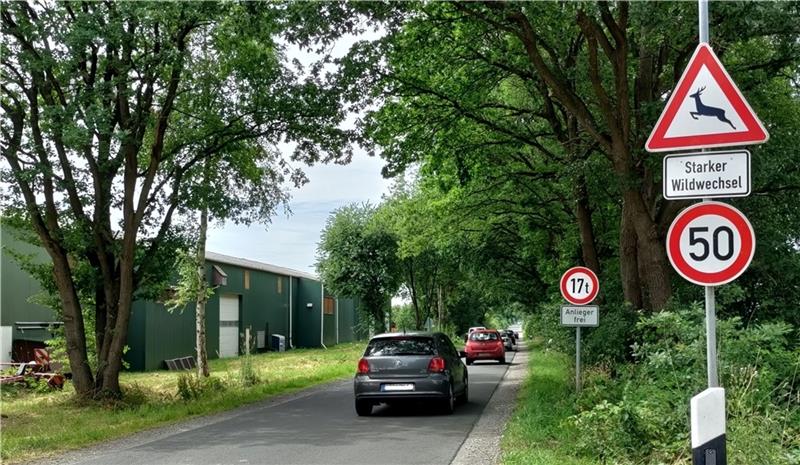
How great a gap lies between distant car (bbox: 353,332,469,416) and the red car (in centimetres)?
2031

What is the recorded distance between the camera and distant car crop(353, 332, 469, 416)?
14.0 meters

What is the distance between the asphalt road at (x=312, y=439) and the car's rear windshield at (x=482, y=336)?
19526mm

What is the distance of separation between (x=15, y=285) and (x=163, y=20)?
18.9 m

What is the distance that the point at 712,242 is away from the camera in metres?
5.52

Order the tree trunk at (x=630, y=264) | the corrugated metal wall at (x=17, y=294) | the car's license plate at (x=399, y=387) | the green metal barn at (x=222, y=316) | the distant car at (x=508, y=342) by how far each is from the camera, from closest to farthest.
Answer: the car's license plate at (x=399, y=387)
the tree trunk at (x=630, y=264)
the corrugated metal wall at (x=17, y=294)
the green metal barn at (x=222, y=316)
the distant car at (x=508, y=342)

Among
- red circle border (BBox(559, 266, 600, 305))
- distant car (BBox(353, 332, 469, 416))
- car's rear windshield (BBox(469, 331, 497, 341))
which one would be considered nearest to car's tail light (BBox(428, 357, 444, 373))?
distant car (BBox(353, 332, 469, 416))

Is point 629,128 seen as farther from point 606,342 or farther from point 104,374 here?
point 104,374

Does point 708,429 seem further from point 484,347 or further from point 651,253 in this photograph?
point 484,347

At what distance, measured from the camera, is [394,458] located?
9523 millimetres

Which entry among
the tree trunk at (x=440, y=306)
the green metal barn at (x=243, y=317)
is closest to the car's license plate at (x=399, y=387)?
the green metal barn at (x=243, y=317)

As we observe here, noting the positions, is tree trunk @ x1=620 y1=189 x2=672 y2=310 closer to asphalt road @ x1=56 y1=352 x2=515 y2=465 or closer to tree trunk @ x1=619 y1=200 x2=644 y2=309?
tree trunk @ x1=619 y1=200 x2=644 y2=309

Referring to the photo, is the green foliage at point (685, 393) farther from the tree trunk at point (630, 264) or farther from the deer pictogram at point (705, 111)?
the tree trunk at point (630, 264)

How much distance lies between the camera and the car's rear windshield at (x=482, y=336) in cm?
3541

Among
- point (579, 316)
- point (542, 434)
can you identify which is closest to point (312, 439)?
point (542, 434)
